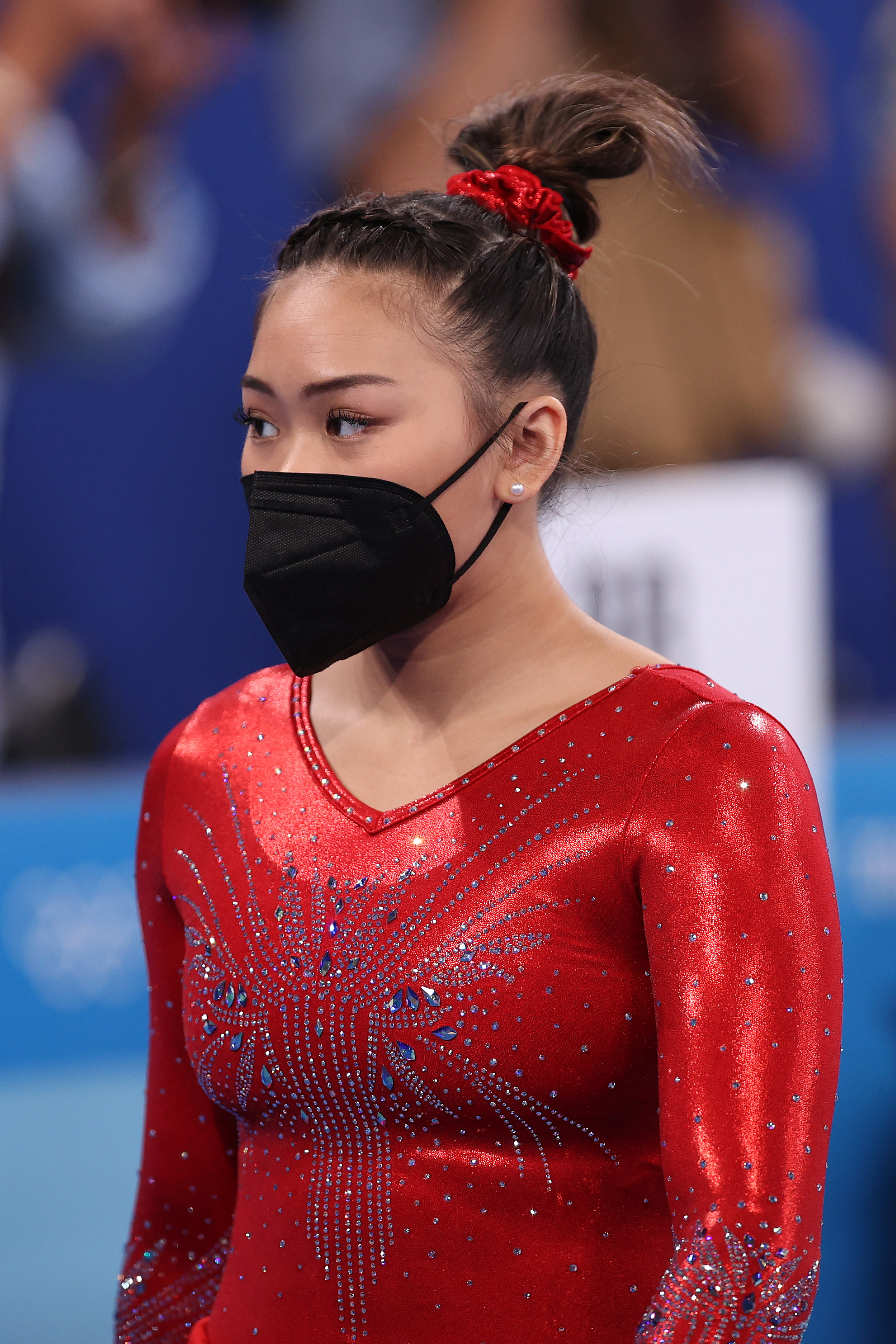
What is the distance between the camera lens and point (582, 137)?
1.08 metres

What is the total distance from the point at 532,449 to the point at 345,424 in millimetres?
145

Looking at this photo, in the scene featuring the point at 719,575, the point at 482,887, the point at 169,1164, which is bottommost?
the point at 169,1164

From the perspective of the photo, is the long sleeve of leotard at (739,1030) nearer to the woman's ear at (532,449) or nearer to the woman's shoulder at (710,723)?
the woman's shoulder at (710,723)

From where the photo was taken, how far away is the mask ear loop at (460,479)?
3.19 feet

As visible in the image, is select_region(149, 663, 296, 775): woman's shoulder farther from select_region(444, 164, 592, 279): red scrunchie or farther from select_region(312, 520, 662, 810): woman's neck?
select_region(444, 164, 592, 279): red scrunchie

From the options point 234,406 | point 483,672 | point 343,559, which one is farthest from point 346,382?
point 234,406

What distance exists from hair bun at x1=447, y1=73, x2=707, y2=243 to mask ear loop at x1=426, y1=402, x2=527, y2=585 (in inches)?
8.3

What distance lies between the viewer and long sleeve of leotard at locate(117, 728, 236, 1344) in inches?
44.8

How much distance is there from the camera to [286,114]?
10.6 feet

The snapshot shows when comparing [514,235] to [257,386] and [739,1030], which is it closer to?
[257,386]

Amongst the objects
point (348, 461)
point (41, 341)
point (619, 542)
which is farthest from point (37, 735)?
point (348, 461)

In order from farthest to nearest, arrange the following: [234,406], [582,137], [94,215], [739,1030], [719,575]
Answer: [234,406] → [94,215] → [719,575] → [582,137] → [739,1030]

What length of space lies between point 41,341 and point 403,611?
2.41 metres

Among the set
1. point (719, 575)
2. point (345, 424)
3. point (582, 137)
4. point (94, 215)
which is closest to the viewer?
point (345, 424)
